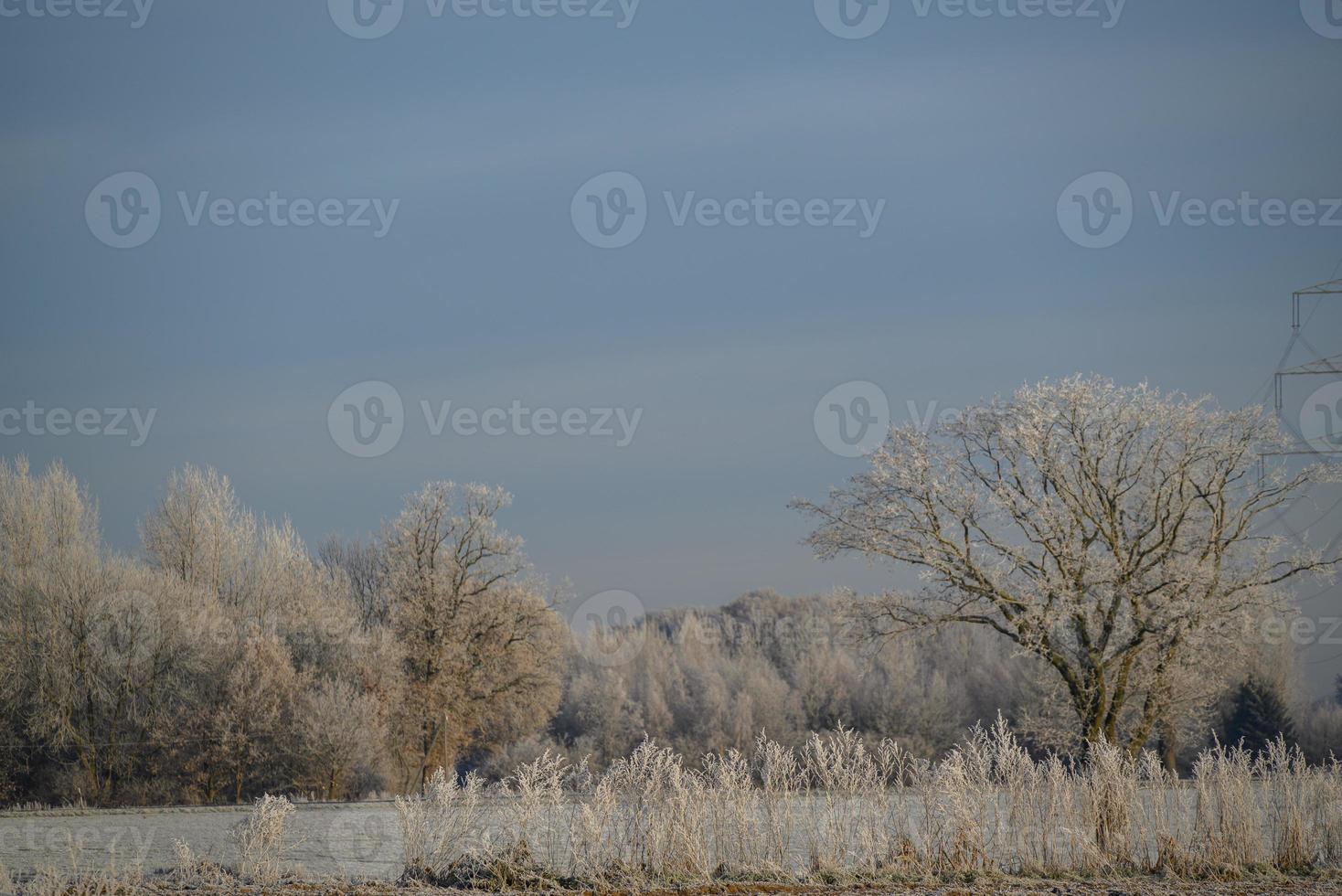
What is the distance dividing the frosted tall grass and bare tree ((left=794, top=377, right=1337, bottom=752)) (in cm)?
570

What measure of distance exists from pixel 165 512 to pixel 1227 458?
38.6 m

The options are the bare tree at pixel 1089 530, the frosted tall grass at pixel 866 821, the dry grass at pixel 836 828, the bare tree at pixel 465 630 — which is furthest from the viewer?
the bare tree at pixel 465 630

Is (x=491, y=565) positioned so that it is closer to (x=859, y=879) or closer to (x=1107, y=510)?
(x=1107, y=510)

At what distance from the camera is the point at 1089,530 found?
22.8m

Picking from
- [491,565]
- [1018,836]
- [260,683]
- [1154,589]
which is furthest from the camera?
[491,565]

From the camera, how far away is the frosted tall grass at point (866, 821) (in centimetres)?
1404

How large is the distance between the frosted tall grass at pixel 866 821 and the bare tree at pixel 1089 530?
18.7ft

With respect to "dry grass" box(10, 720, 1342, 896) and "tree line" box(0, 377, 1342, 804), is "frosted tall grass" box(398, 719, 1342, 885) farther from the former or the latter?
"tree line" box(0, 377, 1342, 804)

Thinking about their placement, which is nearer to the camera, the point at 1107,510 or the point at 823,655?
the point at 1107,510

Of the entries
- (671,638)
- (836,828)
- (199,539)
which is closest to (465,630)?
(199,539)

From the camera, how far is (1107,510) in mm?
22359

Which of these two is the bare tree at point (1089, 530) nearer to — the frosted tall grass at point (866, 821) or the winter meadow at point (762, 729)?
the winter meadow at point (762, 729)

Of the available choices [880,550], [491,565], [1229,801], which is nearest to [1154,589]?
[880,550]

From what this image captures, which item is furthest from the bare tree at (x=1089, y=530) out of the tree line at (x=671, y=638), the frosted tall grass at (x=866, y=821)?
the frosted tall grass at (x=866, y=821)
